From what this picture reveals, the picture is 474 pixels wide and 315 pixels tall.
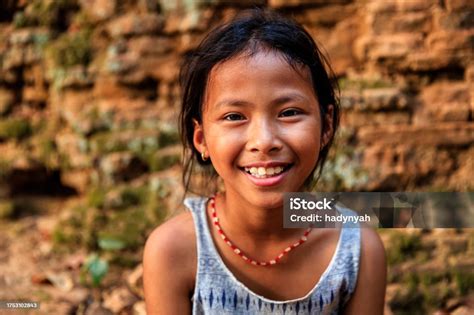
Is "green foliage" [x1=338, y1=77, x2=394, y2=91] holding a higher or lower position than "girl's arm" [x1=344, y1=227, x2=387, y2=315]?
higher

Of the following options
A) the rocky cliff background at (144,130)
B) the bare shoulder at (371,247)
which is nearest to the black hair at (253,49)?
the bare shoulder at (371,247)

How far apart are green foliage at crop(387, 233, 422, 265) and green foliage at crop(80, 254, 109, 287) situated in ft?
4.32

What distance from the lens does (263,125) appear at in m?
1.50

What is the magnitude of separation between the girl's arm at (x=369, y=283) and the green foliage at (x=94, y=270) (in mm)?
1316

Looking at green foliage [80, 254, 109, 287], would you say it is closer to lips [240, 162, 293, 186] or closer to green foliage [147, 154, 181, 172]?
green foliage [147, 154, 181, 172]

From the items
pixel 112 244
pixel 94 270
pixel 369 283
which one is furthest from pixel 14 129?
pixel 369 283

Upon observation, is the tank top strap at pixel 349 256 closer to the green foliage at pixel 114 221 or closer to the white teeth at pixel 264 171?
the white teeth at pixel 264 171

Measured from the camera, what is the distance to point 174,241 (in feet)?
5.85

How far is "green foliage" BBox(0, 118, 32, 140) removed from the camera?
3.56 metres

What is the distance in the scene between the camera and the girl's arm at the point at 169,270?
1.75 m

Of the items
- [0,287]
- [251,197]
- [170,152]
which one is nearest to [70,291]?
[0,287]

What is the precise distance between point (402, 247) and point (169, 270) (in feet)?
4.22

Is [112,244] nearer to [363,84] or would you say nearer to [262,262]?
[262,262]

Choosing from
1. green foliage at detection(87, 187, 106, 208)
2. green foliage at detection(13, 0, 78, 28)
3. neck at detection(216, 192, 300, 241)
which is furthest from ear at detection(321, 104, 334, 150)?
green foliage at detection(13, 0, 78, 28)
